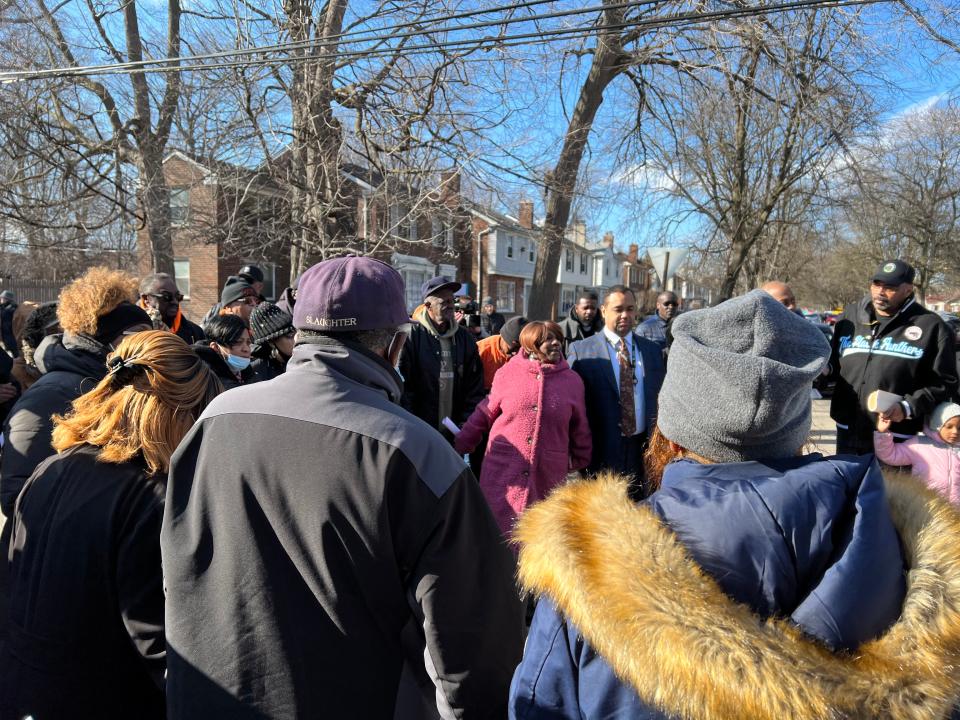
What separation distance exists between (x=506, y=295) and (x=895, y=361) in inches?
1479

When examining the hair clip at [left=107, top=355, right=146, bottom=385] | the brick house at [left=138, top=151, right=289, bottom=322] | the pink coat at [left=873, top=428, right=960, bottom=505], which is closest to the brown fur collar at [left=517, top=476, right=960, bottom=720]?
the hair clip at [left=107, top=355, right=146, bottom=385]

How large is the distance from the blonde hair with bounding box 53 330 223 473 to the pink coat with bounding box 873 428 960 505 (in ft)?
13.4

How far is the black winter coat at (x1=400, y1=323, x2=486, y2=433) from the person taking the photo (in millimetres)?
4887

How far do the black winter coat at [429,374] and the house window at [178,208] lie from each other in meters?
7.82

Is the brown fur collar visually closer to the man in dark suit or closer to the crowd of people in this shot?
the crowd of people

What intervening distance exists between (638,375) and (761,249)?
17.2m

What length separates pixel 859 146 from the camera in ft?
38.0

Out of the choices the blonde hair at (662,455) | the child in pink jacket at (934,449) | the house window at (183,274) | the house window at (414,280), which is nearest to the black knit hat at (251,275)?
the blonde hair at (662,455)

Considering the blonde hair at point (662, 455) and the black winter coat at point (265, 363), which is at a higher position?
the blonde hair at point (662, 455)

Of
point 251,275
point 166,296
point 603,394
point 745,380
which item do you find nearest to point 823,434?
point 603,394

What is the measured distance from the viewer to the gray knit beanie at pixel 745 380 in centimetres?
130

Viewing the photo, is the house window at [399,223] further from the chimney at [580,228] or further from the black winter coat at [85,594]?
the black winter coat at [85,594]

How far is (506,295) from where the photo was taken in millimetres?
41500

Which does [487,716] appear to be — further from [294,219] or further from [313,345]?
[294,219]
